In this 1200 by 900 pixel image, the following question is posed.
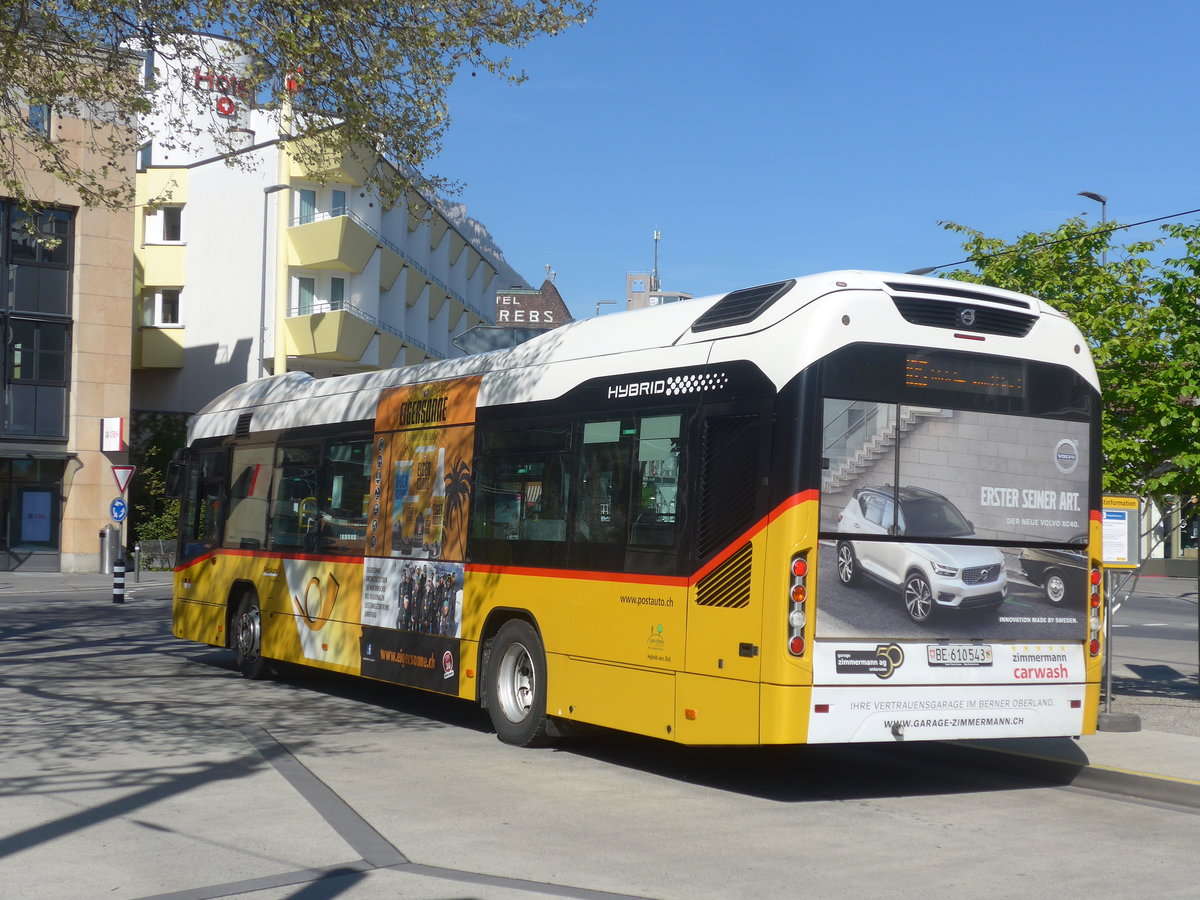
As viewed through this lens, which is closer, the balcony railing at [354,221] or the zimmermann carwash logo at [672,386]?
the zimmermann carwash logo at [672,386]

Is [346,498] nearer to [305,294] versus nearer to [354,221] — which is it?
[354,221]

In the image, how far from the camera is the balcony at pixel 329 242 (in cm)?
4422

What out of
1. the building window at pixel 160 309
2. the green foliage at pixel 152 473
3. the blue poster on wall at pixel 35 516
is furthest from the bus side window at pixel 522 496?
the building window at pixel 160 309

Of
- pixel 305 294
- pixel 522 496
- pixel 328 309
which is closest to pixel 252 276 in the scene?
pixel 305 294

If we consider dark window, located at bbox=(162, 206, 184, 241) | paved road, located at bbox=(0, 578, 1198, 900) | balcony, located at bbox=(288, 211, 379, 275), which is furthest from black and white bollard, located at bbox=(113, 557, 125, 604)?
dark window, located at bbox=(162, 206, 184, 241)

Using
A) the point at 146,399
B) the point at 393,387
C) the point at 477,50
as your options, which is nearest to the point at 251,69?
the point at 477,50

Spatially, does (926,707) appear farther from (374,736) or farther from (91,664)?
(91,664)

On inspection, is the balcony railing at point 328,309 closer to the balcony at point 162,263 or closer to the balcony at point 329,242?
the balcony at point 329,242

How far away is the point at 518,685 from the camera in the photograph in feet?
35.1

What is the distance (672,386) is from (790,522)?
5.00 ft

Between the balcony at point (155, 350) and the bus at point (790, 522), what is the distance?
38.9 m

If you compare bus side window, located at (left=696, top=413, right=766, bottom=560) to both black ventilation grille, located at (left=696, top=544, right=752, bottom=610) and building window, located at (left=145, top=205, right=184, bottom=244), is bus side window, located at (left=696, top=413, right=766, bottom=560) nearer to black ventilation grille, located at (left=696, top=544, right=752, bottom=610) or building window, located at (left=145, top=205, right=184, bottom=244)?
black ventilation grille, located at (left=696, top=544, right=752, bottom=610)

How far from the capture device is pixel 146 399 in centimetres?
4888

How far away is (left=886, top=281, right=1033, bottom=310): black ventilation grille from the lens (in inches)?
341
